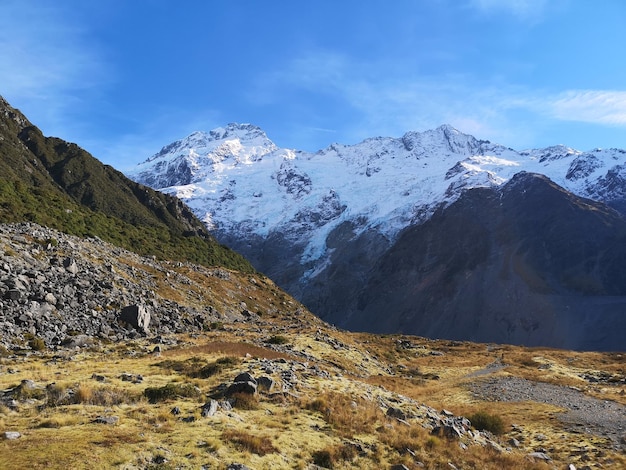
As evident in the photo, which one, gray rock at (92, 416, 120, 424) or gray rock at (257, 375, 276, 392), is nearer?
gray rock at (92, 416, 120, 424)

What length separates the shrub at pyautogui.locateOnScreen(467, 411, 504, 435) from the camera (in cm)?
2988

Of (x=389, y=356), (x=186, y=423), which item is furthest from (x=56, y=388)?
(x=389, y=356)

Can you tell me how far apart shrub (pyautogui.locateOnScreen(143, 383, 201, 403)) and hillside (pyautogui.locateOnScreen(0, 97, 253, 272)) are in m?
58.7

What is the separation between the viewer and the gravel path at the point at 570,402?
30672 mm

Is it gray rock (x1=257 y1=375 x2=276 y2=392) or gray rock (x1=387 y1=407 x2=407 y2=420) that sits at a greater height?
gray rock (x1=257 y1=375 x2=276 y2=392)

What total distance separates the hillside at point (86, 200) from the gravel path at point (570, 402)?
220ft

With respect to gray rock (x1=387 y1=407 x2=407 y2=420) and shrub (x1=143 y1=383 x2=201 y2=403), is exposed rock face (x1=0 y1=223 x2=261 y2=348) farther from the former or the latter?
gray rock (x1=387 y1=407 x2=407 y2=420)

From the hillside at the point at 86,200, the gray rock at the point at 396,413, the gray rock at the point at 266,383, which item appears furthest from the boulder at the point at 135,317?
the hillside at the point at 86,200

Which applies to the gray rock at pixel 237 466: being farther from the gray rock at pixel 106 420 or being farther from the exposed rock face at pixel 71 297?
the exposed rock face at pixel 71 297

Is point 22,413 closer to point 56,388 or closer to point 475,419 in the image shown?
point 56,388

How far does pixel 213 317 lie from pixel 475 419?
142 feet

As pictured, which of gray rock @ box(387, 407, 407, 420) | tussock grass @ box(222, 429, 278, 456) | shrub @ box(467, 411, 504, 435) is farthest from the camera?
shrub @ box(467, 411, 504, 435)

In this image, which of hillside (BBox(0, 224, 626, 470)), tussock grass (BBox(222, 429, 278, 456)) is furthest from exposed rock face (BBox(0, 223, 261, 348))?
tussock grass (BBox(222, 429, 278, 456))

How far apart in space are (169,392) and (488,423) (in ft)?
66.2
